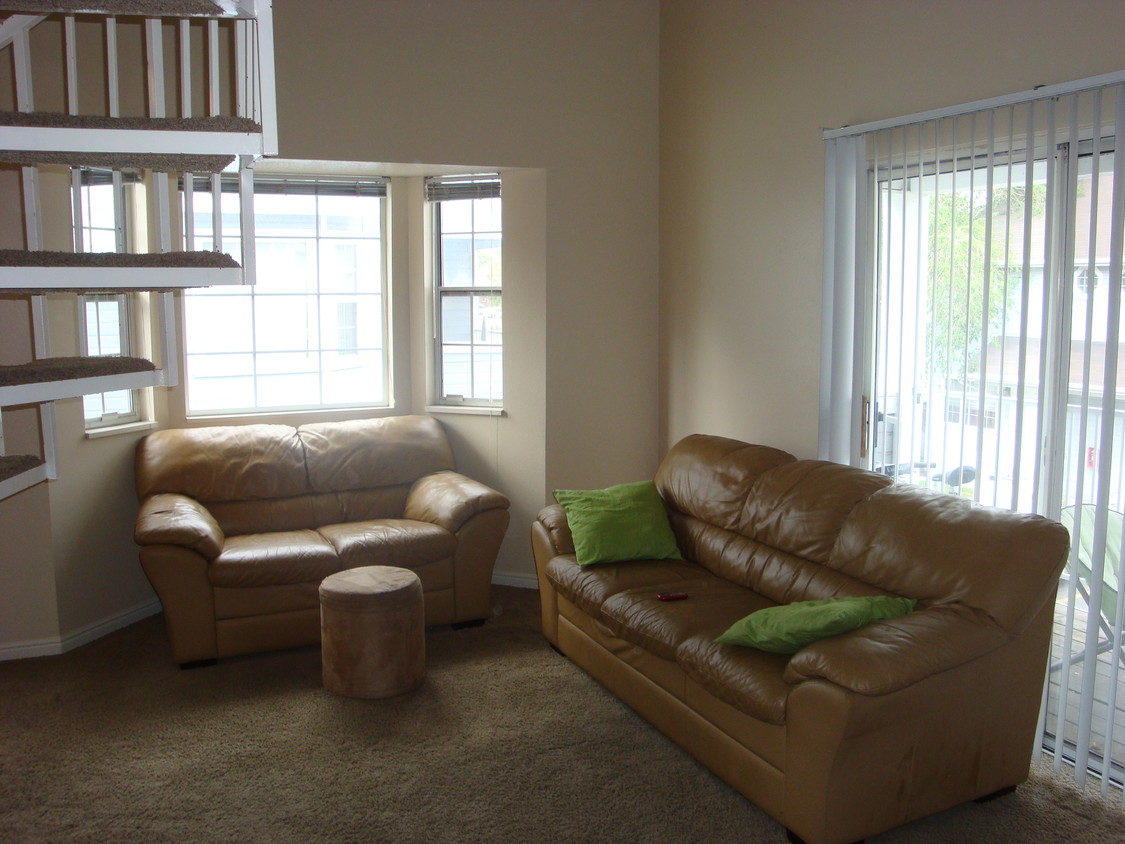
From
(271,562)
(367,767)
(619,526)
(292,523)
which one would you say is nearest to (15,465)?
(271,562)

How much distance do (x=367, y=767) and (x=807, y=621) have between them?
1605 mm

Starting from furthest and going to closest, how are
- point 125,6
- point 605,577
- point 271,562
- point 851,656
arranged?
point 271,562, point 605,577, point 851,656, point 125,6

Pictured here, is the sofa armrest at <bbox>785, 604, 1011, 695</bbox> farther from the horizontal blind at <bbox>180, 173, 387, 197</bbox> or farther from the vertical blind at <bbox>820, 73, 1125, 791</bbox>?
the horizontal blind at <bbox>180, 173, 387, 197</bbox>

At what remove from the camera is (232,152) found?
2498 millimetres

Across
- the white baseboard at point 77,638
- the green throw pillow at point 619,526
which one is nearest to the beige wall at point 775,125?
the green throw pillow at point 619,526

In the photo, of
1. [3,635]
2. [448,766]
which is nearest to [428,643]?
[448,766]

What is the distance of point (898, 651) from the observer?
2.63 m

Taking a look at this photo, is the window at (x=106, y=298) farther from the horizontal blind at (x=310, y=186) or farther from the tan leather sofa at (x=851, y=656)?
the tan leather sofa at (x=851, y=656)

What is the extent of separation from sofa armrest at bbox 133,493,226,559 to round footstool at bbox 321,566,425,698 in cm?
62

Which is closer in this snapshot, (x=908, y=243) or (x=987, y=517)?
(x=987, y=517)

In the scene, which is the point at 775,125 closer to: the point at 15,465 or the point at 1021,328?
the point at 1021,328

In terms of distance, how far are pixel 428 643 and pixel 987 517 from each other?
2.57 meters

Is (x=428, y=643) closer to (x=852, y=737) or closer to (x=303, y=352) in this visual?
(x=303, y=352)

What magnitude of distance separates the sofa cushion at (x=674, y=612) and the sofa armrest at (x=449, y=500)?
1.07 m
